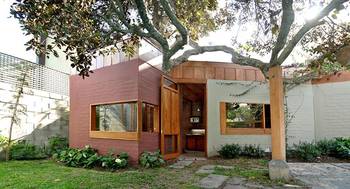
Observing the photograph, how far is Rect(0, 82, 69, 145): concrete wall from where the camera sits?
9578 millimetres

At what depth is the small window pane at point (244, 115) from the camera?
11586 millimetres

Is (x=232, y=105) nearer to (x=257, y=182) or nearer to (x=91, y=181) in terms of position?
(x=257, y=182)

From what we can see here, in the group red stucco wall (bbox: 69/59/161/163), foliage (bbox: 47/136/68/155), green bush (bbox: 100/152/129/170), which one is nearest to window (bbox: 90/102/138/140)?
red stucco wall (bbox: 69/59/161/163)

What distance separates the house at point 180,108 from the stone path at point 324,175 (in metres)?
3.08

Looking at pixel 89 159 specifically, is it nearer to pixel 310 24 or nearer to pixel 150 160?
pixel 150 160

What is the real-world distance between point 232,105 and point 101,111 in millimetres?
5050

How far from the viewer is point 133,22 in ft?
19.6

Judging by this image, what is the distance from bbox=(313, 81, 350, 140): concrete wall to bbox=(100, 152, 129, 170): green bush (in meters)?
8.15

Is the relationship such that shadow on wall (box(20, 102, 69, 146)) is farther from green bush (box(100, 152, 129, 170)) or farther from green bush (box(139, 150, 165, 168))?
green bush (box(139, 150, 165, 168))

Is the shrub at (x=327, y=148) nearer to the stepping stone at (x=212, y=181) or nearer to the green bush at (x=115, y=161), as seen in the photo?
the stepping stone at (x=212, y=181)

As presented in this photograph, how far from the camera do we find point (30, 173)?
7.26 m

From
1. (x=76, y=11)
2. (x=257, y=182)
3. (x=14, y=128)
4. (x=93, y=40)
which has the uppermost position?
(x=76, y=11)

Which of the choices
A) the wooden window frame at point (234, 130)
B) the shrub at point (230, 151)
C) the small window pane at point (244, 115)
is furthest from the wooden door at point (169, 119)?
the small window pane at point (244, 115)

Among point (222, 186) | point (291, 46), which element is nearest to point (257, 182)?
point (222, 186)
